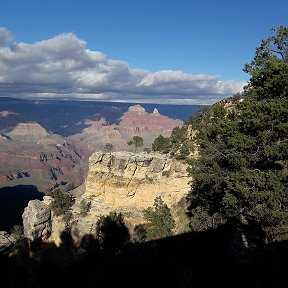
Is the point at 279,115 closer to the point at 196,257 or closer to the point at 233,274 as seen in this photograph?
the point at 196,257

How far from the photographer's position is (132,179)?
5725 centimetres

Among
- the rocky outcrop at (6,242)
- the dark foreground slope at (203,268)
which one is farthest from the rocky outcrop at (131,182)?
the rocky outcrop at (6,242)

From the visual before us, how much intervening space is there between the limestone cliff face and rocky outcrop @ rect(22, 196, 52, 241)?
276 inches

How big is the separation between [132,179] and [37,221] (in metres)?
15.3

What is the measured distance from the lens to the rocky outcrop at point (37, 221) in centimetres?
5741

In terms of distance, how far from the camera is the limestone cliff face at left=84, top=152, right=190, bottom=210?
53.7 metres

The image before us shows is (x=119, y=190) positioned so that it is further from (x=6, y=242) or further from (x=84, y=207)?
(x=6, y=242)

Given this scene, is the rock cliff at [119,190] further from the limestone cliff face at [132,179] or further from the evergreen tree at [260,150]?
the evergreen tree at [260,150]

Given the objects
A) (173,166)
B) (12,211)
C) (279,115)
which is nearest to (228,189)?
(279,115)

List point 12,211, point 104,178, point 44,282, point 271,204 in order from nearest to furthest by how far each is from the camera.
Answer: point 271,204
point 44,282
point 104,178
point 12,211

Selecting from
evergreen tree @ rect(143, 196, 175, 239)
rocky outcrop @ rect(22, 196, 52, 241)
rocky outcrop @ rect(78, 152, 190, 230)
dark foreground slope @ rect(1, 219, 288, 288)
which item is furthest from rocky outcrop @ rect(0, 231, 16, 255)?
dark foreground slope @ rect(1, 219, 288, 288)

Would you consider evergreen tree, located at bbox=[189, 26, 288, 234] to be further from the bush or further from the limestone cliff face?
the bush

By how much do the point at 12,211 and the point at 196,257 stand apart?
130011 mm

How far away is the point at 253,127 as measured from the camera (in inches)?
1002
